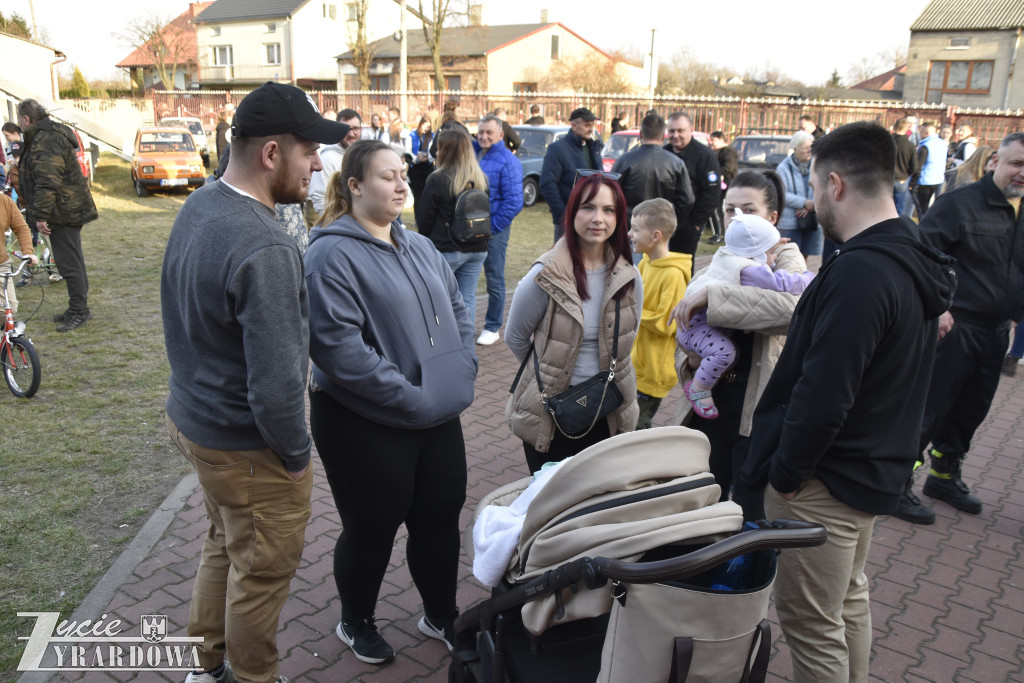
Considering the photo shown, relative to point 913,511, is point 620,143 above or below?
above

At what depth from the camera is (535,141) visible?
701 inches

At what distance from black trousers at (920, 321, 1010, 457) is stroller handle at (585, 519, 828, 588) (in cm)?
288

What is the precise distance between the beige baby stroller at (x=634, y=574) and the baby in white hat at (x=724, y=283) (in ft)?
3.87

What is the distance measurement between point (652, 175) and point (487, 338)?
7.50 ft

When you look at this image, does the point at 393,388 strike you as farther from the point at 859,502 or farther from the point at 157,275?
the point at 157,275

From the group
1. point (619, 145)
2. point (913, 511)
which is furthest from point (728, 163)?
point (913, 511)

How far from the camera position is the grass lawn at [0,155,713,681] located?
12.3 ft

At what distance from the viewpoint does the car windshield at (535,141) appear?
17.5 metres

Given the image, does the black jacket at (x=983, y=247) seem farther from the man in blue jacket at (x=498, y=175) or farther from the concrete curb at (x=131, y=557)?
the concrete curb at (x=131, y=557)

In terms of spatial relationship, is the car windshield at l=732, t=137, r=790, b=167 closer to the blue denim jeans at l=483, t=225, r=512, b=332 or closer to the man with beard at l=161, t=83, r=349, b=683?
the blue denim jeans at l=483, t=225, r=512, b=332

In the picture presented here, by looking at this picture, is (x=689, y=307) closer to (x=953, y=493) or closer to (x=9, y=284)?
(x=953, y=493)

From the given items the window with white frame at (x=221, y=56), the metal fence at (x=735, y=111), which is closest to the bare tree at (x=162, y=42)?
the window with white frame at (x=221, y=56)

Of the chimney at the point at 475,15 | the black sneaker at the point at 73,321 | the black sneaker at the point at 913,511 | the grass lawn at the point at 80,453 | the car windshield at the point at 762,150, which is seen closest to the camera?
the grass lawn at the point at 80,453

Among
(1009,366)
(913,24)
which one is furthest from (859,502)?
(913,24)
